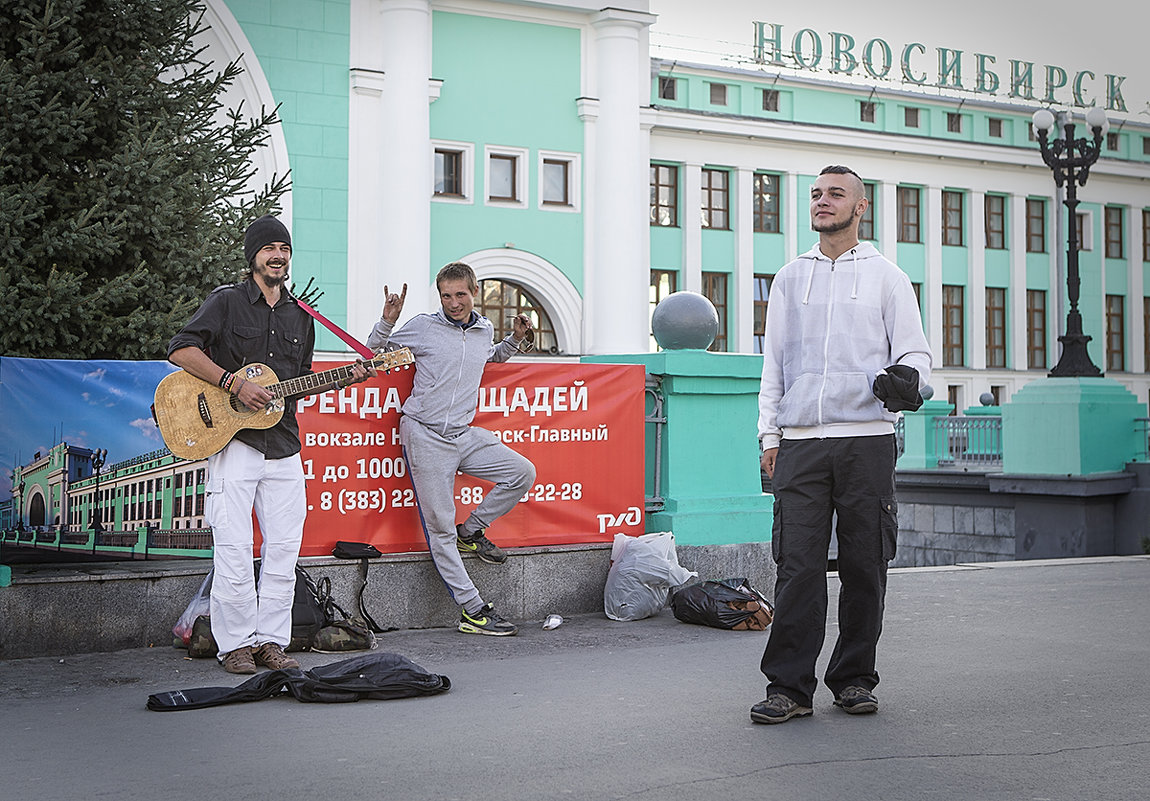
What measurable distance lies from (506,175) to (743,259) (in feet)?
50.4

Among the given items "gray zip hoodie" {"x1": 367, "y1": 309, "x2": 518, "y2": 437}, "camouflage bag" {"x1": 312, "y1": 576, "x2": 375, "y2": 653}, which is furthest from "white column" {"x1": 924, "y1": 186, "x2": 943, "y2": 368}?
"camouflage bag" {"x1": 312, "y1": 576, "x2": 375, "y2": 653}

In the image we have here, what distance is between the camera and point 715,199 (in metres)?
54.0

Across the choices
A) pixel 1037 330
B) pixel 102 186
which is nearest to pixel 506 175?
pixel 1037 330

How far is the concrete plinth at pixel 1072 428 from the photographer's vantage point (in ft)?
69.8

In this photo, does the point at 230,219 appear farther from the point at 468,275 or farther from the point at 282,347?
the point at 282,347

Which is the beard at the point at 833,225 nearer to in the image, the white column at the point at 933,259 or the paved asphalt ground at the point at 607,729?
the paved asphalt ground at the point at 607,729

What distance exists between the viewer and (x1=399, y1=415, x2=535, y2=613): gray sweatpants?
8211mm

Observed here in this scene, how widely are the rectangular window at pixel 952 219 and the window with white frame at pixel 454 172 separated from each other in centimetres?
2580

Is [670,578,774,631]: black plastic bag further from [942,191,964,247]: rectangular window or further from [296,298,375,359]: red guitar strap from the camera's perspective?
[942,191,964,247]: rectangular window

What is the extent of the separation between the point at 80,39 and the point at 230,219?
151 centimetres

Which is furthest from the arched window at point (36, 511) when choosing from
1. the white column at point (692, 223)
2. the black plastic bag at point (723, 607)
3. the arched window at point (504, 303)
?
the white column at point (692, 223)

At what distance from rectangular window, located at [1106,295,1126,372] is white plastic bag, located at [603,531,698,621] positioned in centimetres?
5860

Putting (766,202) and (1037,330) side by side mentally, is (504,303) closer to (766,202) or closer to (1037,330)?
(766,202)

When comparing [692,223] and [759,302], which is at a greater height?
[692,223]
